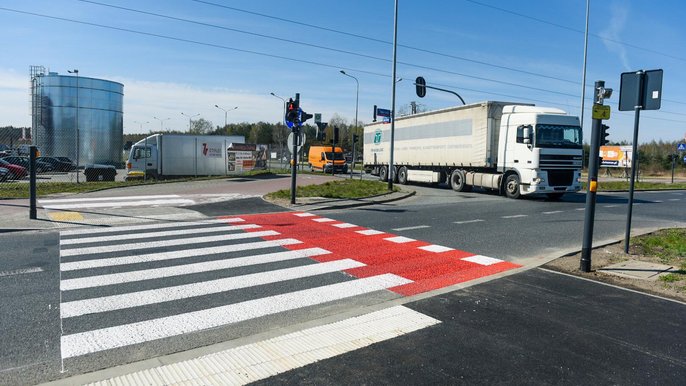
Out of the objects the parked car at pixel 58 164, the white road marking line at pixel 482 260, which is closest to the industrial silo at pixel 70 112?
the parked car at pixel 58 164

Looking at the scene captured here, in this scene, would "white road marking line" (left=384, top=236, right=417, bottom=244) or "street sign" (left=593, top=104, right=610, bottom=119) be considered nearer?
"street sign" (left=593, top=104, right=610, bottom=119)

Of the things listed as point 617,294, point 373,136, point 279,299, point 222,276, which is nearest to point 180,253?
point 222,276

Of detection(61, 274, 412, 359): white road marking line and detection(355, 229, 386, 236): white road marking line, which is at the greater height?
detection(355, 229, 386, 236): white road marking line

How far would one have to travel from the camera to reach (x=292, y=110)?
16297 mm

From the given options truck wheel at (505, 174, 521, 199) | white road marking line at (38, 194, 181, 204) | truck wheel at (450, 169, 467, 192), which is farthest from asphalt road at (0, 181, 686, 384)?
truck wheel at (450, 169, 467, 192)

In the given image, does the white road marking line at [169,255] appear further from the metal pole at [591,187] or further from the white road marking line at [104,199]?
the white road marking line at [104,199]

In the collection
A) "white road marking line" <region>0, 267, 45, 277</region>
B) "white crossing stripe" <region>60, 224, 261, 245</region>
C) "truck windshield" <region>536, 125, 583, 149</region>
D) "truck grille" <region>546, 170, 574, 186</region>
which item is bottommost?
"white road marking line" <region>0, 267, 45, 277</region>

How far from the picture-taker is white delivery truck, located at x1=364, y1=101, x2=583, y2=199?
19953 mm

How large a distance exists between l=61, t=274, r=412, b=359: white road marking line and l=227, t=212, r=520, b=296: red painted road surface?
1.81ft

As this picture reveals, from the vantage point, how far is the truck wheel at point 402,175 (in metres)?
29.5

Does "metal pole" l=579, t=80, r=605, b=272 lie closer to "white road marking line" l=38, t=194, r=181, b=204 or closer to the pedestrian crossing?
Result: the pedestrian crossing

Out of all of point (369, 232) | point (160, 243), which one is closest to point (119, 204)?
point (160, 243)

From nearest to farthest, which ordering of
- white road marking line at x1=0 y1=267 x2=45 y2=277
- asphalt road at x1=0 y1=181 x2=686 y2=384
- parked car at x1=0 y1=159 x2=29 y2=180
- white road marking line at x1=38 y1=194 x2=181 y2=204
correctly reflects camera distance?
1. asphalt road at x1=0 y1=181 x2=686 y2=384
2. white road marking line at x1=0 y1=267 x2=45 y2=277
3. white road marking line at x1=38 y1=194 x2=181 y2=204
4. parked car at x1=0 y1=159 x2=29 y2=180

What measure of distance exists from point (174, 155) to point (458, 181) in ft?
60.3
